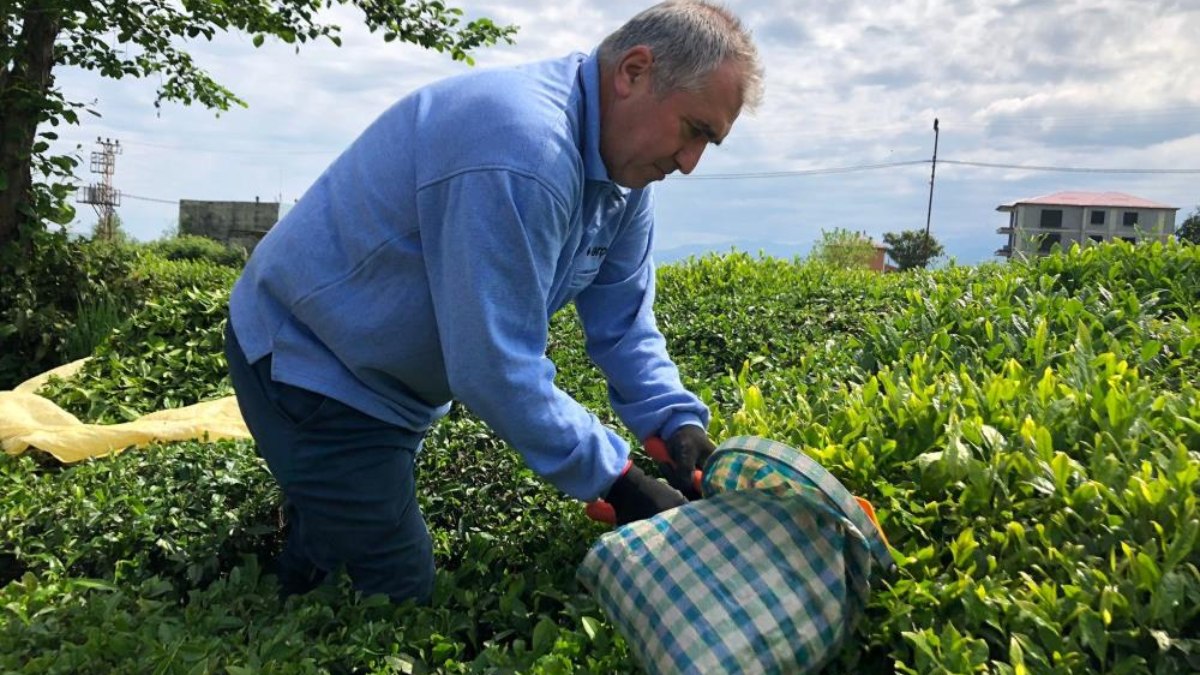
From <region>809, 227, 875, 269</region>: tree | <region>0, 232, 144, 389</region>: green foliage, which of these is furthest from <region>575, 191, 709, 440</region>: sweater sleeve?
<region>809, 227, 875, 269</region>: tree

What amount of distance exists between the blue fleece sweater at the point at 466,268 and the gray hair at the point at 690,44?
163 millimetres

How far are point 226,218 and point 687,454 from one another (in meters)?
42.5

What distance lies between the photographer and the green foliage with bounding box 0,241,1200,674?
6.29 feet

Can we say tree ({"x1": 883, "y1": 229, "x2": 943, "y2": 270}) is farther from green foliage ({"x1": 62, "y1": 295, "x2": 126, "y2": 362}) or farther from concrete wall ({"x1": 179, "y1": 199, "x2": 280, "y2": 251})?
green foliage ({"x1": 62, "y1": 295, "x2": 126, "y2": 362})

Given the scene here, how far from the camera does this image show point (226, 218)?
4144cm

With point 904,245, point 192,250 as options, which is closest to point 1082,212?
point 904,245

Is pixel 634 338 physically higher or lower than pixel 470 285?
lower

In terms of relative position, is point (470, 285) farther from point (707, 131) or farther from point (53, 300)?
point (53, 300)

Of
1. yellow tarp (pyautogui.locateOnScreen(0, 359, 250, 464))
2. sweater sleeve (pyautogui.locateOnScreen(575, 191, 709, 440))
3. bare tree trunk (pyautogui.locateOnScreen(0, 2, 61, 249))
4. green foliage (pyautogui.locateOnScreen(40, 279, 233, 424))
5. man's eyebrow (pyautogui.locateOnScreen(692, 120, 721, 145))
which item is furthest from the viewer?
bare tree trunk (pyautogui.locateOnScreen(0, 2, 61, 249))

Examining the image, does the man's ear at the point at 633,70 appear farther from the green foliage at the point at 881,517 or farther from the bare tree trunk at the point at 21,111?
the bare tree trunk at the point at 21,111

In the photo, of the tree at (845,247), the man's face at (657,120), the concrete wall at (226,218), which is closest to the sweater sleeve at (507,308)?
the man's face at (657,120)

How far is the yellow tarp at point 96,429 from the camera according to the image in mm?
4316

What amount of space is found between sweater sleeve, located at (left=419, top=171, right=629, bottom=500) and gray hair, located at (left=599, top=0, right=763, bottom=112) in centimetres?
37

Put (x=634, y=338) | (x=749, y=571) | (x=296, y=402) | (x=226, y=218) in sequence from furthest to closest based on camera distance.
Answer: (x=226, y=218), (x=634, y=338), (x=296, y=402), (x=749, y=571)
